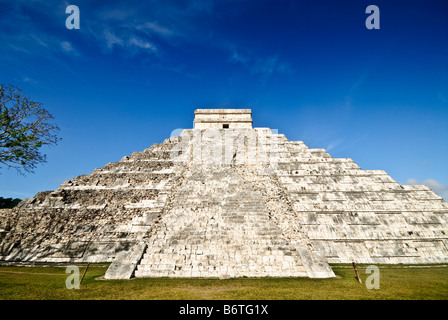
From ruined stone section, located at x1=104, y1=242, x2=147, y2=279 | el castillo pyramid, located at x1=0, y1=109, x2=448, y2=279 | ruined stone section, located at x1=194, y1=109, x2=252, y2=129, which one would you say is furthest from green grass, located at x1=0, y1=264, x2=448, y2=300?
ruined stone section, located at x1=194, y1=109, x2=252, y2=129

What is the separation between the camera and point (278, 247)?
9953 mm

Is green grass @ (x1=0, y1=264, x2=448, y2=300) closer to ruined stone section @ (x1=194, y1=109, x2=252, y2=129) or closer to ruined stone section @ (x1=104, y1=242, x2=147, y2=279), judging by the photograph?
ruined stone section @ (x1=104, y1=242, x2=147, y2=279)

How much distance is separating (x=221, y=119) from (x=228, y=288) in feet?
55.1

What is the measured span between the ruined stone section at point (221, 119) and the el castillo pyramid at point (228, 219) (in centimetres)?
468

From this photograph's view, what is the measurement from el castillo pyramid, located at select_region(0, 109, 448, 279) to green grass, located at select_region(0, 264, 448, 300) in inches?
31.2

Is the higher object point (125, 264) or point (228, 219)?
point (228, 219)

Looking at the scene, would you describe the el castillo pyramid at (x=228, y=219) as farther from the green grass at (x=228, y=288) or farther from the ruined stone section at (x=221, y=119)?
the ruined stone section at (x=221, y=119)

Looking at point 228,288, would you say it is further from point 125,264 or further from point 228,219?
point 228,219

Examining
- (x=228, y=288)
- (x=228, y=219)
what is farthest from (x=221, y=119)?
(x=228, y=288)

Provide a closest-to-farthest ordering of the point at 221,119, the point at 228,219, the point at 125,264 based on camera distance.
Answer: the point at 125,264 → the point at 228,219 → the point at 221,119

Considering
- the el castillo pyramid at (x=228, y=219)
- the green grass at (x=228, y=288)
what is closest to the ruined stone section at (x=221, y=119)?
the el castillo pyramid at (x=228, y=219)

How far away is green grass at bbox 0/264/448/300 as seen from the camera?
21.0ft

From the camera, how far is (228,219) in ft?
37.9
